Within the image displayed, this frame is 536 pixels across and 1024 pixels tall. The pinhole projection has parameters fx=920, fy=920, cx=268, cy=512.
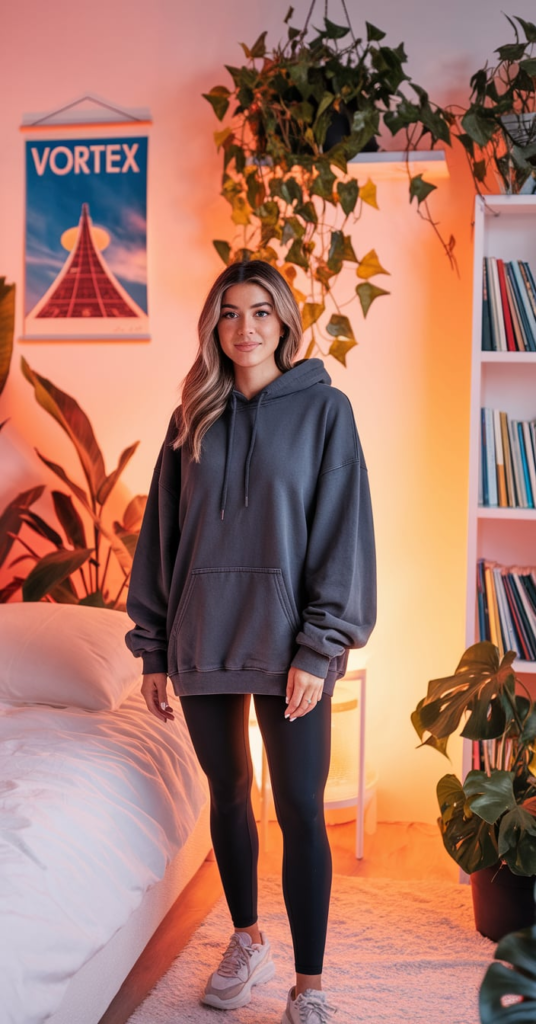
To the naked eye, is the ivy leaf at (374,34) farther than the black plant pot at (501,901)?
Yes

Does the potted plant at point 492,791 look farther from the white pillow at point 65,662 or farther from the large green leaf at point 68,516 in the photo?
the large green leaf at point 68,516

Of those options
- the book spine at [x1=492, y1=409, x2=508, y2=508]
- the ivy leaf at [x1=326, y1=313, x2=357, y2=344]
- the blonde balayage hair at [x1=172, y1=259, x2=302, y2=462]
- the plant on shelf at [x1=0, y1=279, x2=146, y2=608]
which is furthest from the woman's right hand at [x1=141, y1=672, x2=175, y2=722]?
the ivy leaf at [x1=326, y1=313, x2=357, y2=344]

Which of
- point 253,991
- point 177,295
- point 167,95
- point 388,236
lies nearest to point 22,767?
point 253,991

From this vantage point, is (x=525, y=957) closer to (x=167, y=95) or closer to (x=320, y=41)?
(x=320, y=41)

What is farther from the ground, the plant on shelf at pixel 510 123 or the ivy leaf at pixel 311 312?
the plant on shelf at pixel 510 123

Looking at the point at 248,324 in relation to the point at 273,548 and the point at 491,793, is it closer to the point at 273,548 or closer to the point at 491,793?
the point at 273,548

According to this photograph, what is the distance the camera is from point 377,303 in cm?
264

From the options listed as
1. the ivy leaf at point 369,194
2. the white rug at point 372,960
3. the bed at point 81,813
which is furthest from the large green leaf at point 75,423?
the white rug at point 372,960

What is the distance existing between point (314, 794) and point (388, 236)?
164 centimetres

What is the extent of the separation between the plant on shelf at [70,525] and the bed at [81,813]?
0.19m

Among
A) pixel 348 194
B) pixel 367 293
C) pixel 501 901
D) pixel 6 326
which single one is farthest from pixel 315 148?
pixel 501 901

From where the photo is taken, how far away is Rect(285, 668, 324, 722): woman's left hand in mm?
1552

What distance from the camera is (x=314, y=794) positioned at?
1622 millimetres

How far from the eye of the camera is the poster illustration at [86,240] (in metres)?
2.75
